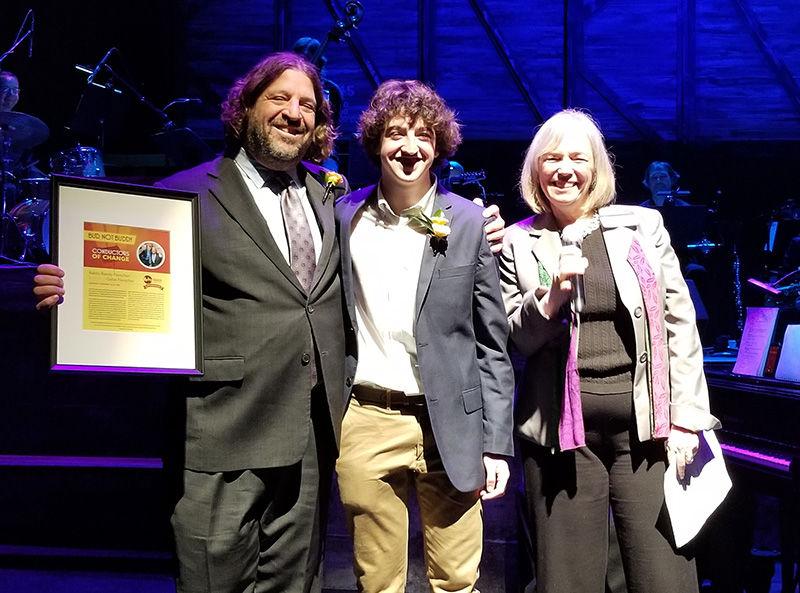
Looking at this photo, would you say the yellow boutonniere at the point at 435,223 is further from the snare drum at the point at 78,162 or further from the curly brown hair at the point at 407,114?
the snare drum at the point at 78,162

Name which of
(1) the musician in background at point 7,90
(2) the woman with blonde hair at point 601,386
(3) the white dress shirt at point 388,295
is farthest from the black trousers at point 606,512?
(1) the musician in background at point 7,90

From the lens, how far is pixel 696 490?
202cm

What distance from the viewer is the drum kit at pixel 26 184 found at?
4.89m

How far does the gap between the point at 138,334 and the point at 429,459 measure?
86cm

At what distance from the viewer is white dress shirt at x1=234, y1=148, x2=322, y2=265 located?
6.76 feet

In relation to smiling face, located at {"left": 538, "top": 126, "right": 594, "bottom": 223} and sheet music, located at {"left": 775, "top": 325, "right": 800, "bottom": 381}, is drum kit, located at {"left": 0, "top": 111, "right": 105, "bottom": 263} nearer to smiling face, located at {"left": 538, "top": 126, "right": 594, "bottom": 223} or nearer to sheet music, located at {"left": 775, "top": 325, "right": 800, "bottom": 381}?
smiling face, located at {"left": 538, "top": 126, "right": 594, "bottom": 223}

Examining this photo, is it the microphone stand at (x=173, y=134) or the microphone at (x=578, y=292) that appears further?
the microphone stand at (x=173, y=134)

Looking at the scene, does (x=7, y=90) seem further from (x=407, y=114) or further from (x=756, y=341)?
(x=756, y=341)

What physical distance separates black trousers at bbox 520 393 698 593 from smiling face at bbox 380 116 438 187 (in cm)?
78

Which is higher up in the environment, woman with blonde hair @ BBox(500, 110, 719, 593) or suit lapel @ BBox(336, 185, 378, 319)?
suit lapel @ BBox(336, 185, 378, 319)

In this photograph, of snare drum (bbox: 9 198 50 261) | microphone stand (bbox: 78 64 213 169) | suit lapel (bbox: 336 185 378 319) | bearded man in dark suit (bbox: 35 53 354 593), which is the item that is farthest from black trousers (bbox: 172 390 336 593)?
microphone stand (bbox: 78 64 213 169)

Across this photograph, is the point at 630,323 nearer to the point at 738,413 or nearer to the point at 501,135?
the point at 738,413

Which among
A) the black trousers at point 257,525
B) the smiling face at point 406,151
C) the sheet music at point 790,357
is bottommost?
the black trousers at point 257,525

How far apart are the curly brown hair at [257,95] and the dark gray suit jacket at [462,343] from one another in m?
0.36
